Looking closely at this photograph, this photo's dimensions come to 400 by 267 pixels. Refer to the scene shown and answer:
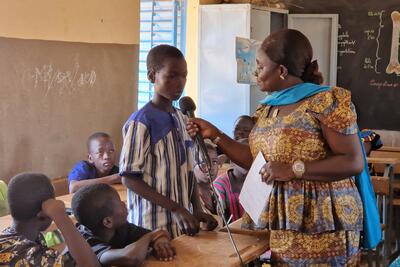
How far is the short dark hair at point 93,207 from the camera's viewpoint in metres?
2.00

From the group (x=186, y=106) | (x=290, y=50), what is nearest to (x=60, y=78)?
(x=186, y=106)

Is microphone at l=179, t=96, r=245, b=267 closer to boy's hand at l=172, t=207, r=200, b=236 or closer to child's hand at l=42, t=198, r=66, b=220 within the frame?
boy's hand at l=172, t=207, r=200, b=236

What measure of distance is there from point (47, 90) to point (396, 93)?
166 inches

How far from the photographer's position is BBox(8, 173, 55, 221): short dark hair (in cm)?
191

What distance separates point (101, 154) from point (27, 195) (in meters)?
2.12

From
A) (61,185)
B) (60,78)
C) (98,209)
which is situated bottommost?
(61,185)

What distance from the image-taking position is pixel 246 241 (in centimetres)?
224

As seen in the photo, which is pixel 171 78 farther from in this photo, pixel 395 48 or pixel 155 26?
pixel 395 48

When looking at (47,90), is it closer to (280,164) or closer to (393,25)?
(280,164)

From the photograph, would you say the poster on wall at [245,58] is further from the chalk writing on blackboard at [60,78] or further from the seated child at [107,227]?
the seated child at [107,227]

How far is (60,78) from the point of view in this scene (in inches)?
167

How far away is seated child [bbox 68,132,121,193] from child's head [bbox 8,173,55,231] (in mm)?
1905

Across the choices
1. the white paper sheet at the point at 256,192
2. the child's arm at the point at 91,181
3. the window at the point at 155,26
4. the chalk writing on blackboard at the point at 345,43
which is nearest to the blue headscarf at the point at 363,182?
the white paper sheet at the point at 256,192

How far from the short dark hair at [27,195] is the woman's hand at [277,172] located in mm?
691
